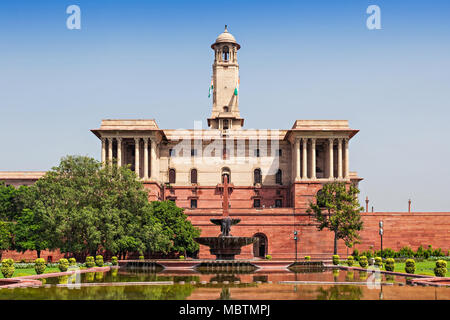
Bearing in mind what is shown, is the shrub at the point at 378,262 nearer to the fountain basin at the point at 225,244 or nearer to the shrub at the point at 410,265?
the shrub at the point at 410,265

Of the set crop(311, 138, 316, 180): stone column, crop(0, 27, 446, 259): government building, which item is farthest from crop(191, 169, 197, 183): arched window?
crop(311, 138, 316, 180): stone column

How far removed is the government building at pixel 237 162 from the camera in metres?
69.8

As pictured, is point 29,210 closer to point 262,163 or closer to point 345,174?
point 262,163

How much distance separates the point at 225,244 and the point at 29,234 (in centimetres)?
2785

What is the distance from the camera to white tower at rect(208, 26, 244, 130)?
270 feet

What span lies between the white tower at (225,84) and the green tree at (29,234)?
107 feet

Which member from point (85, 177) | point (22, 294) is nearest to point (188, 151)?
point (85, 177)

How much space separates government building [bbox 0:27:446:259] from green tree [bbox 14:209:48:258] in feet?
49.1

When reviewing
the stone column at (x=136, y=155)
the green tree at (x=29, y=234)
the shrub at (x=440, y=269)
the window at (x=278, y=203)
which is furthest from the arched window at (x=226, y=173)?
the shrub at (x=440, y=269)

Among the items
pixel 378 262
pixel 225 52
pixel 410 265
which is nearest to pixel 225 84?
pixel 225 52

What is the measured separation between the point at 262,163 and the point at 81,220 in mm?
34343

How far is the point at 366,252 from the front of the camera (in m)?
61.2

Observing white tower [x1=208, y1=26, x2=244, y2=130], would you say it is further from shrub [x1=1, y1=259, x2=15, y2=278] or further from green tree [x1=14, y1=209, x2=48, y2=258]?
shrub [x1=1, y1=259, x2=15, y2=278]
